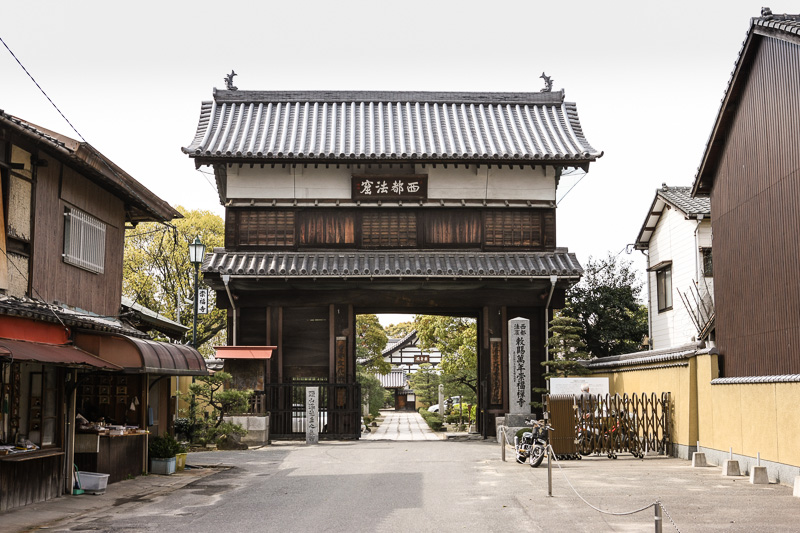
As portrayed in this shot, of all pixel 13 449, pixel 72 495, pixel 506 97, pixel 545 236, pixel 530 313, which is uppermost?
pixel 506 97

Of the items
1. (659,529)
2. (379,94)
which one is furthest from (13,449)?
(379,94)

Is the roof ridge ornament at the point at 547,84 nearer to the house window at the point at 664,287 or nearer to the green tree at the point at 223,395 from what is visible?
the house window at the point at 664,287

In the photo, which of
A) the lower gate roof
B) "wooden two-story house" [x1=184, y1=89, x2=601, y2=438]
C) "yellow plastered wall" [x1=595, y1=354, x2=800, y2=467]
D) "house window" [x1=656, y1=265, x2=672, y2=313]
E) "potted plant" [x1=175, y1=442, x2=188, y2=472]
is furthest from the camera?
"house window" [x1=656, y1=265, x2=672, y2=313]

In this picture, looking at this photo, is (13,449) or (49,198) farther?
(49,198)

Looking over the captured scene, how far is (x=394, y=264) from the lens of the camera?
92.6 feet

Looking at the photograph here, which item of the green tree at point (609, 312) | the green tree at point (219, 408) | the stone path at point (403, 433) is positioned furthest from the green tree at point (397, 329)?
the green tree at point (219, 408)

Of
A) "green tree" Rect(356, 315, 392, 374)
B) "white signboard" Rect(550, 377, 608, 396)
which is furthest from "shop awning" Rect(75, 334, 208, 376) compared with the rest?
"green tree" Rect(356, 315, 392, 374)

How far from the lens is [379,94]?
32906mm

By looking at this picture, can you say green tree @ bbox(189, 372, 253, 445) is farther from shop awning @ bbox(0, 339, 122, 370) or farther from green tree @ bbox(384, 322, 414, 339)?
green tree @ bbox(384, 322, 414, 339)

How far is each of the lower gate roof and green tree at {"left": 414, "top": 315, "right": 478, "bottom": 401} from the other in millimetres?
10614

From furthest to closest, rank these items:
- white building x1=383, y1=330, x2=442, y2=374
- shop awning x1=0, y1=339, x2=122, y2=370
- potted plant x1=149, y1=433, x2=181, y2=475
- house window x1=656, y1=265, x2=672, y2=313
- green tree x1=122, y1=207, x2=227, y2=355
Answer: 1. white building x1=383, y1=330, x2=442, y2=374
2. green tree x1=122, y1=207, x2=227, y2=355
3. house window x1=656, y1=265, x2=672, y2=313
4. potted plant x1=149, y1=433, x2=181, y2=475
5. shop awning x1=0, y1=339, x2=122, y2=370

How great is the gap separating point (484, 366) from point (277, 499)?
15289 millimetres

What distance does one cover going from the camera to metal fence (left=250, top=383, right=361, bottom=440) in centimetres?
2805

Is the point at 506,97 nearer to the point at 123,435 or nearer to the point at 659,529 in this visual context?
the point at 123,435
